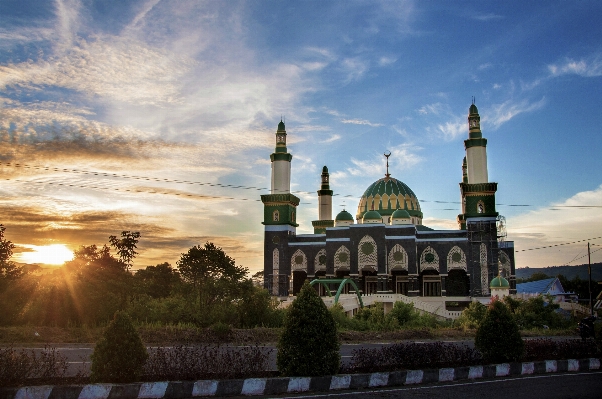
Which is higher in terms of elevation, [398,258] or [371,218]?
[371,218]

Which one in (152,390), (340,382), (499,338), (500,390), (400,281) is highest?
(400,281)

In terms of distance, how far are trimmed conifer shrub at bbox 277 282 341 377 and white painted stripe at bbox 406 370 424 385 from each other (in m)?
1.73

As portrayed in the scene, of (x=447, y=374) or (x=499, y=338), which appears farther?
(x=499, y=338)

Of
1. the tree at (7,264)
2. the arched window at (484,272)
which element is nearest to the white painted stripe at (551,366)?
the tree at (7,264)

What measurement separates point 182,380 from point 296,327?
2.45 metres

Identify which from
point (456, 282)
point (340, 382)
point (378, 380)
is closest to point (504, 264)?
point (456, 282)

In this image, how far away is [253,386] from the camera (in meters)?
10.4

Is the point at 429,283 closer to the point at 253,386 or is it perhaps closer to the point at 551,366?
the point at 551,366

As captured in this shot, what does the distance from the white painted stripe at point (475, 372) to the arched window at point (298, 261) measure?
3990 cm

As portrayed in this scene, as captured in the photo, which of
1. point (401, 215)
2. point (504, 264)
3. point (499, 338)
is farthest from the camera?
point (401, 215)

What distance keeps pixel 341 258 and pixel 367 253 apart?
246 centimetres

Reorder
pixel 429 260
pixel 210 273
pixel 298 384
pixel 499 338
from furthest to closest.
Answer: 1. pixel 429 260
2. pixel 210 273
3. pixel 499 338
4. pixel 298 384

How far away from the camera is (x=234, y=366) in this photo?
11484 mm

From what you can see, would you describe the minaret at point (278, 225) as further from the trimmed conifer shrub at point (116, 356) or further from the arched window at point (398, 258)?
the trimmed conifer shrub at point (116, 356)
